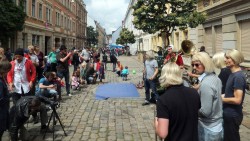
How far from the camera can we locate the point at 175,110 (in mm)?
2740

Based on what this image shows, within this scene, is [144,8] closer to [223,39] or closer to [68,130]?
[223,39]

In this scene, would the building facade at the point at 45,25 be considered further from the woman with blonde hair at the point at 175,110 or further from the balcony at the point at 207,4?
the woman with blonde hair at the point at 175,110

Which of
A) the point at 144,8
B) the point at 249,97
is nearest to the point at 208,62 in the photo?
the point at 249,97

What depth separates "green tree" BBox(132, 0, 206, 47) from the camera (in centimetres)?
1222

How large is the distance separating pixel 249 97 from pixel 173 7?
485 cm

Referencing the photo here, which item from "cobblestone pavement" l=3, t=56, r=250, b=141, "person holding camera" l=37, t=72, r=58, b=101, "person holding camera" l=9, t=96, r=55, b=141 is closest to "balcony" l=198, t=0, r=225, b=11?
"cobblestone pavement" l=3, t=56, r=250, b=141

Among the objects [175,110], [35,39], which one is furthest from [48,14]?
[175,110]

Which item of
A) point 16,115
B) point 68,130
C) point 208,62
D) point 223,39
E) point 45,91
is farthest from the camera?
point 223,39

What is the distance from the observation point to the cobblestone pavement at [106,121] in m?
6.05

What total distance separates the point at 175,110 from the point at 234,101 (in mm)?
1159

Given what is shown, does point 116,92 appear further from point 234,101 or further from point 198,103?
point 198,103

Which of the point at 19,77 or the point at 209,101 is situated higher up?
the point at 19,77

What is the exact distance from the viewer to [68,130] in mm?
6496

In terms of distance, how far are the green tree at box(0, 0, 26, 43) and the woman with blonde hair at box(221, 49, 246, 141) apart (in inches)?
728
